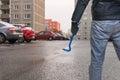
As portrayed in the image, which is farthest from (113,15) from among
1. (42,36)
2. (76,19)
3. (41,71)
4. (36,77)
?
(42,36)

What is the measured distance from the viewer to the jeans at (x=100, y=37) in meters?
4.30

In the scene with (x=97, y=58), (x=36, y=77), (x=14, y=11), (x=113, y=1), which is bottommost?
(x=36, y=77)

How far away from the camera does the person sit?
14.1 feet

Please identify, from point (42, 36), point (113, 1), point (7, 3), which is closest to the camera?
point (113, 1)

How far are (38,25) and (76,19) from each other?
4873 inches

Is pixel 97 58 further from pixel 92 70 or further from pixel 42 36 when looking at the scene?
pixel 42 36

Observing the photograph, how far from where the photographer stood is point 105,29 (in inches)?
169

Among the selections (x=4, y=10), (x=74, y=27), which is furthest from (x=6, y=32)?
(x=4, y=10)

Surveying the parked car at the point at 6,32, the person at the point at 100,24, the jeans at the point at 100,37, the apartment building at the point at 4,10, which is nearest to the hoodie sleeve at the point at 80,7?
the person at the point at 100,24

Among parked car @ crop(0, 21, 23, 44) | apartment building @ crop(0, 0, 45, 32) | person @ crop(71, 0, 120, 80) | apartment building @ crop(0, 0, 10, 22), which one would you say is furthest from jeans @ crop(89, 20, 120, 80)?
apartment building @ crop(0, 0, 45, 32)

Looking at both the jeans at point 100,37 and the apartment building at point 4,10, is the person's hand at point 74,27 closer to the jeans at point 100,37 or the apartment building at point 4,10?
the jeans at point 100,37

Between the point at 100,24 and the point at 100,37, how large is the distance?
154 millimetres

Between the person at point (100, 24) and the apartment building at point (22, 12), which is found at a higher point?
the apartment building at point (22, 12)

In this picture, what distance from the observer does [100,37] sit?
433cm
